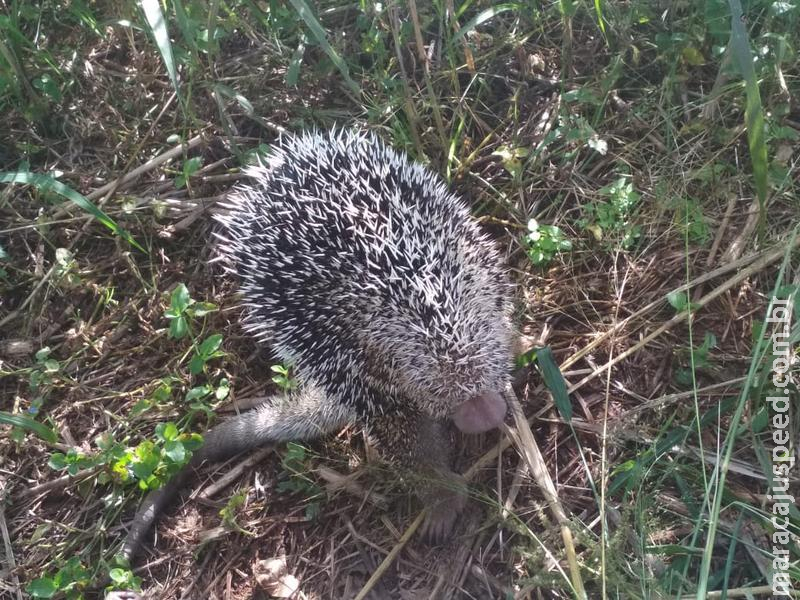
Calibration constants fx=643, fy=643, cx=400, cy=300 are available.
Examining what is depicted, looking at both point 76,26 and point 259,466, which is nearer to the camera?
point 259,466

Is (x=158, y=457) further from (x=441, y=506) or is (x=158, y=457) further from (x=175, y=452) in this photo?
(x=441, y=506)

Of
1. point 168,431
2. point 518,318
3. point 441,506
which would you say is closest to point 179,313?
point 168,431

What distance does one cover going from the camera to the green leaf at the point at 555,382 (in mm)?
3121

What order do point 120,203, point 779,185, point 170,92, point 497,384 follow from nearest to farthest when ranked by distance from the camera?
point 497,384 → point 779,185 → point 120,203 → point 170,92

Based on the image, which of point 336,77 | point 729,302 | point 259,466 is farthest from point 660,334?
point 336,77

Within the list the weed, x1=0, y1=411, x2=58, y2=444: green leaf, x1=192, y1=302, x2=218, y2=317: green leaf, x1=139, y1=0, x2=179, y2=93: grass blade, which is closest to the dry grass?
the weed

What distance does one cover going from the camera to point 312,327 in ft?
11.2

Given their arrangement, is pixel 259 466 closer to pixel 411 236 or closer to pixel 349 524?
pixel 349 524

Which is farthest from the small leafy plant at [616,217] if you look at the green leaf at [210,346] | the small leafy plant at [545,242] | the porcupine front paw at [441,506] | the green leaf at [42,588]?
the green leaf at [42,588]

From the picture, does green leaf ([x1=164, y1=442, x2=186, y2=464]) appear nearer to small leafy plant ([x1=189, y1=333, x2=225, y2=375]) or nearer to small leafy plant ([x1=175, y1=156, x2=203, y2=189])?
small leafy plant ([x1=189, y1=333, x2=225, y2=375])

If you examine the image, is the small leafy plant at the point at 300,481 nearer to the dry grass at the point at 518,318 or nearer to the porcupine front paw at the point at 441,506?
the dry grass at the point at 518,318

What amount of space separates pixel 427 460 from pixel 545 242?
1371 mm

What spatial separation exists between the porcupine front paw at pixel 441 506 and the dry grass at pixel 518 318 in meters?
0.08

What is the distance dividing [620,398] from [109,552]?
2.79 metres
